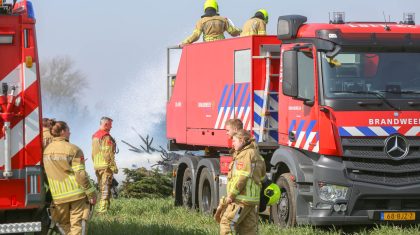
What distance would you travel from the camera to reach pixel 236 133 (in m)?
11.8

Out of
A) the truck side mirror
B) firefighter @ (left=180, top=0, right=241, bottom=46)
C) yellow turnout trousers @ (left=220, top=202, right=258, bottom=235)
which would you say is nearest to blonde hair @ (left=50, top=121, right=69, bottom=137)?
yellow turnout trousers @ (left=220, top=202, right=258, bottom=235)

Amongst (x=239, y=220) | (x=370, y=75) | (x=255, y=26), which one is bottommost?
(x=239, y=220)

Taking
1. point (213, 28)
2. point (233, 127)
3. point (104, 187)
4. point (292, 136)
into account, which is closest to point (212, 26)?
point (213, 28)

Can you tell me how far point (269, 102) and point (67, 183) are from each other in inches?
201

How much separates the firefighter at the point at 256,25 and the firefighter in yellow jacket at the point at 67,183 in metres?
7.02

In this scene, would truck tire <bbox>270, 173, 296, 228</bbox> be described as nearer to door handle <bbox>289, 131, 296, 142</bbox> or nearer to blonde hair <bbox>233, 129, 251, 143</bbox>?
door handle <bbox>289, 131, 296, 142</bbox>

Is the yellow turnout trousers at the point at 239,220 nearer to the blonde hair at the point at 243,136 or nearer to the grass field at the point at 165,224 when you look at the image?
the blonde hair at the point at 243,136

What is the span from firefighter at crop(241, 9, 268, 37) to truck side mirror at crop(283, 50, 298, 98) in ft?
11.9

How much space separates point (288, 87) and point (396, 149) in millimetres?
1717

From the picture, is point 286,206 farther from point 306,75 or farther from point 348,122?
point 306,75

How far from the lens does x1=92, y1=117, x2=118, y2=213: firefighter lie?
19.1m

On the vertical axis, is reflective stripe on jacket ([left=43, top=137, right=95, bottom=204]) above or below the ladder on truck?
below

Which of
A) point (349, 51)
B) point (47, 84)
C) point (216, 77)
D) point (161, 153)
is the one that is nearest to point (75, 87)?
point (47, 84)

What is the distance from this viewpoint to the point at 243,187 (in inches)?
460
